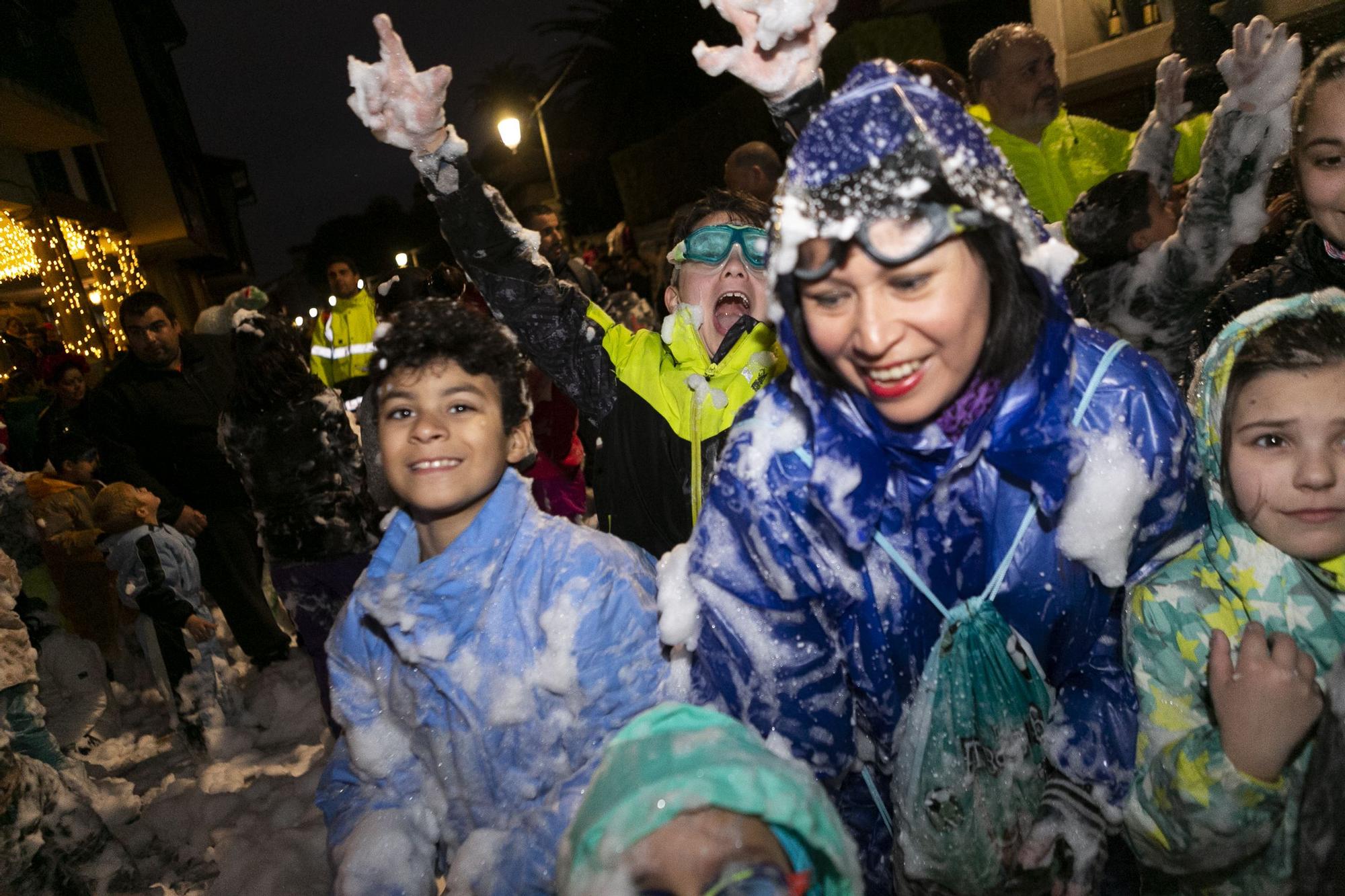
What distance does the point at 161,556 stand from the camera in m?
4.23

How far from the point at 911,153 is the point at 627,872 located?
1.23 meters

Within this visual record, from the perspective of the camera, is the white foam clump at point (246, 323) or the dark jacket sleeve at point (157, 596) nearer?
the white foam clump at point (246, 323)

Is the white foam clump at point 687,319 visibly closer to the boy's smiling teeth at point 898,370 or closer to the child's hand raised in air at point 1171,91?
the boy's smiling teeth at point 898,370

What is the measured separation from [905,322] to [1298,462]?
0.85 meters

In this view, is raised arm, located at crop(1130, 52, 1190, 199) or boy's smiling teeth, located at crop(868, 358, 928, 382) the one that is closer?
boy's smiling teeth, located at crop(868, 358, 928, 382)

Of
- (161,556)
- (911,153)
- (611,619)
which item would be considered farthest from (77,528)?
(911,153)

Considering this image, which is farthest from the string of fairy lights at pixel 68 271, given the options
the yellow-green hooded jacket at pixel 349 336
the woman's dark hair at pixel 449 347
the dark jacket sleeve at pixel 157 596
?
the woman's dark hair at pixel 449 347

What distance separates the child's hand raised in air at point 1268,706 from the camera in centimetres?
137

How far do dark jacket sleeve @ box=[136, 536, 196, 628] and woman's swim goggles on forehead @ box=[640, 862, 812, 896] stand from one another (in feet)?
13.3

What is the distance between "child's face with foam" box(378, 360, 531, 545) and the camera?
77.3 inches

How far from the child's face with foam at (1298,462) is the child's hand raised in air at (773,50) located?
1109 millimetres

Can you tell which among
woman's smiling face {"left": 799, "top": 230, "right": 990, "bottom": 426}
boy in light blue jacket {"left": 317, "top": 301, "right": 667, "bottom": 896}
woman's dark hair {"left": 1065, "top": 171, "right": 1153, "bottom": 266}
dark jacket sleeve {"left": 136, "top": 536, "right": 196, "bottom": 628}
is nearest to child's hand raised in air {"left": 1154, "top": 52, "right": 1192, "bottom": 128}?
woman's dark hair {"left": 1065, "top": 171, "right": 1153, "bottom": 266}

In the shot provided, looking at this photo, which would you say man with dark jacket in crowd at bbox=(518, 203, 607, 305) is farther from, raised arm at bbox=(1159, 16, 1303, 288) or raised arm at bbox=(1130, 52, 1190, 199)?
raised arm at bbox=(1159, 16, 1303, 288)

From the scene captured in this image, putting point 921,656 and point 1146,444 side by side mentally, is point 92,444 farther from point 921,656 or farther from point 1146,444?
point 1146,444
